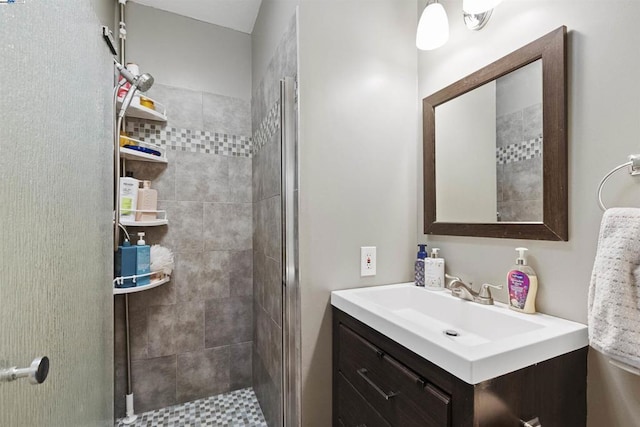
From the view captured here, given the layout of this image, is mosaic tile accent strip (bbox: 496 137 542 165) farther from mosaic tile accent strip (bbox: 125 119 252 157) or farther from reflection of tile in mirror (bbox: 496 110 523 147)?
mosaic tile accent strip (bbox: 125 119 252 157)

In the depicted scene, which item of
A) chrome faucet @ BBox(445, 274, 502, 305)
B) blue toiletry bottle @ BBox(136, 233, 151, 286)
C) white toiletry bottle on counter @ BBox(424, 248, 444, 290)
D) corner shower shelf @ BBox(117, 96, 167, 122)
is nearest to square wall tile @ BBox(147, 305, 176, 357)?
blue toiletry bottle @ BBox(136, 233, 151, 286)

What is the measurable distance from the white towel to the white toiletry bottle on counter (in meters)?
0.57

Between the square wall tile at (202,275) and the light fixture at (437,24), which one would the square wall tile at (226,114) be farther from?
the light fixture at (437,24)

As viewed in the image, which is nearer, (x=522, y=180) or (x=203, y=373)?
(x=522, y=180)

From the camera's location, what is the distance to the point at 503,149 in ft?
3.65

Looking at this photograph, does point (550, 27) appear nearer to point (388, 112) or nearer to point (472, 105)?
point (472, 105)

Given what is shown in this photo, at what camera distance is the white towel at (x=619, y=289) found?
69 centimetres

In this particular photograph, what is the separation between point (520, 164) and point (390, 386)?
34.6 inches

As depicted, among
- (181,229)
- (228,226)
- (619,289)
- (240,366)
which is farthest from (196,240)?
(619,289)

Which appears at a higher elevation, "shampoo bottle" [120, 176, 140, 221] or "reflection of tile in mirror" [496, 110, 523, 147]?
"reflection of tile in mirror" [496, 110, 523, 147]

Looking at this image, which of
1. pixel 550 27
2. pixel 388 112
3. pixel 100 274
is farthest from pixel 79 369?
pixel 550 27

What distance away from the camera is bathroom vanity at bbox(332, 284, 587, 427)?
0.68m

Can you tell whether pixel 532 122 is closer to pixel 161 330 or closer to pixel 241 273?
pixel 241 273

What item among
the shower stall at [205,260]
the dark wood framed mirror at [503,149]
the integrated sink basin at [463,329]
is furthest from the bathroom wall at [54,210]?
the dark wood framed mirror at [503,149]
